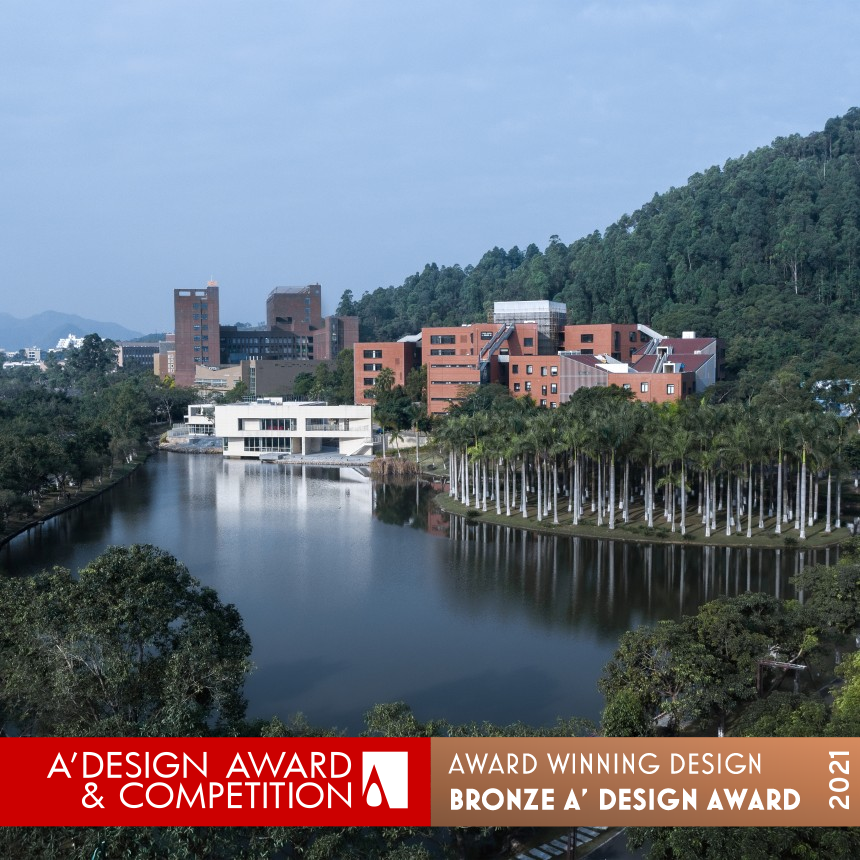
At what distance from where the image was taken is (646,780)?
7.27 metres

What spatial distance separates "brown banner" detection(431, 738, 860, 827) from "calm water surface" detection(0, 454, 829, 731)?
31.3 feet

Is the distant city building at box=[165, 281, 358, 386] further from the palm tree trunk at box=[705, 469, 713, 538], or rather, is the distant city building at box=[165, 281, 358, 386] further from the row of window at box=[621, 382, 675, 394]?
the palm tree trunk at box=[705, 469, 713, 538]

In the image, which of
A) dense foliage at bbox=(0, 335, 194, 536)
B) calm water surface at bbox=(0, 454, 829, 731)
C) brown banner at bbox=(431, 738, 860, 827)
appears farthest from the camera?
dense foliage at bbox=(0, 335, 194, 536)

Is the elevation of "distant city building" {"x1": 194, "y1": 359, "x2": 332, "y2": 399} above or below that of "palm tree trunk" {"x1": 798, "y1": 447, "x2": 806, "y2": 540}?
above

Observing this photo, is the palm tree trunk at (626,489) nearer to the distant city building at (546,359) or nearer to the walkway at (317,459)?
the distant city building at (546,359)

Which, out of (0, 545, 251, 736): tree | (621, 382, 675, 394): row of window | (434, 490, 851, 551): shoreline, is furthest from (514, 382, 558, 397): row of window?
(0, 545, 251, 736): tree

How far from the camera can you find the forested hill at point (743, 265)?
6619 centimetres

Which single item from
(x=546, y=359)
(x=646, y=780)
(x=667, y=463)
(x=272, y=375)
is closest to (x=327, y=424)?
(x=546, y=359)

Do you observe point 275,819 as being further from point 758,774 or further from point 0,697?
point 0,697

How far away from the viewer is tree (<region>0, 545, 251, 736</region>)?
43.1 feet

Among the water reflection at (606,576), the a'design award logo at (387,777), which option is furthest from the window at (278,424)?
the a'design award logo at (387,777)

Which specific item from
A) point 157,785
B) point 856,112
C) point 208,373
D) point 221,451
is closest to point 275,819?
point 157,785

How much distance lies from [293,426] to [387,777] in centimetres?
5388

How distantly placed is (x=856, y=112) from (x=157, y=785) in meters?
117
